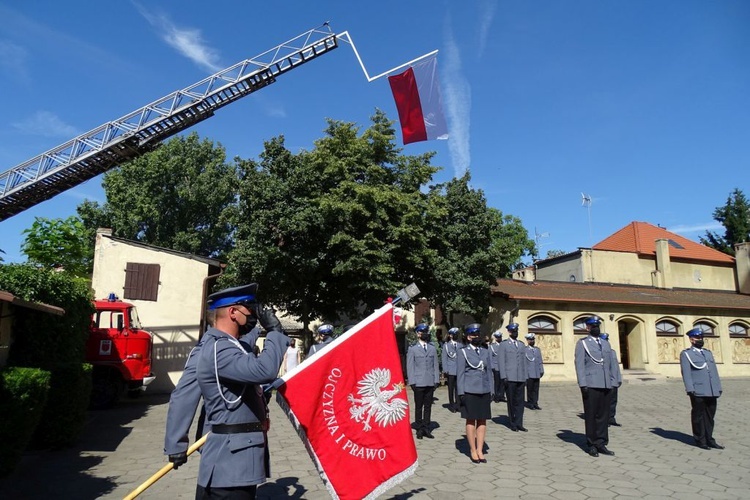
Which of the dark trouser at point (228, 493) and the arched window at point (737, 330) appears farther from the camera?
the arched window at point (737, 330)

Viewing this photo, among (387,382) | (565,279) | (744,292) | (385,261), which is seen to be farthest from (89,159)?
(744,292)

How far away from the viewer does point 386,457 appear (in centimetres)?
479

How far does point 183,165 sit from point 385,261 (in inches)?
973

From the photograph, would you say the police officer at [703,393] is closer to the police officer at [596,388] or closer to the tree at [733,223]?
the police officer at [596,388]

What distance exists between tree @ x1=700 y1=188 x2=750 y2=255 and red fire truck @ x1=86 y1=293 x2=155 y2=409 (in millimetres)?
46632

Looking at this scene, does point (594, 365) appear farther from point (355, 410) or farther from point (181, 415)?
point (181, 415)

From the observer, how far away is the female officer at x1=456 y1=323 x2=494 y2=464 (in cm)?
778

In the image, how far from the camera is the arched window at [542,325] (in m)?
23.6

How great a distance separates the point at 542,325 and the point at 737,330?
1184 centimetres

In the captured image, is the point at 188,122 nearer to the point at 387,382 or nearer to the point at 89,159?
the point at 89,159

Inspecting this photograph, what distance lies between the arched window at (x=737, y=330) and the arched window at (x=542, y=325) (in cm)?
1065

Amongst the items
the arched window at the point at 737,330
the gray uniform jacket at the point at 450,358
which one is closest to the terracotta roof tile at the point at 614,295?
the arched window at the point at 737,330

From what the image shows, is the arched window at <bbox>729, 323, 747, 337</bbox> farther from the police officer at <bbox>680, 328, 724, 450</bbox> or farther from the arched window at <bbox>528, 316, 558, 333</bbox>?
the police officer at <bbox>680, 328, 724, 450</bbox>

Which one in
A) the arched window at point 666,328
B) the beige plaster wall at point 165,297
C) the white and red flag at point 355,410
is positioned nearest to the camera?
the white and red flag at point 355,410
